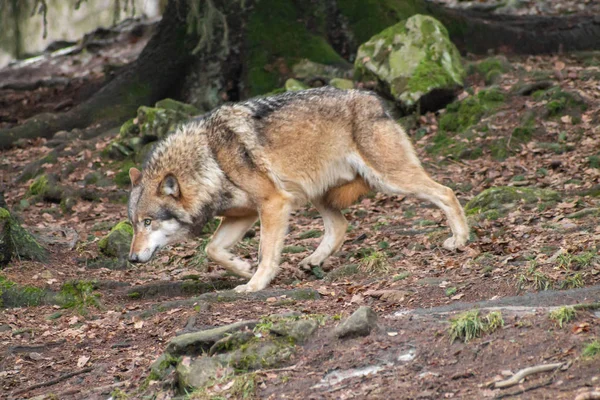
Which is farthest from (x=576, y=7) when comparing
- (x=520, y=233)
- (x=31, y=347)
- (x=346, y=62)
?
(x=31, y=347)

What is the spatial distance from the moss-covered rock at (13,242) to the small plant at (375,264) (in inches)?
165

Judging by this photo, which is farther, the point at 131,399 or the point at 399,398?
the point at 131,399

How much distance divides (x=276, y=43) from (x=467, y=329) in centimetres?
1251

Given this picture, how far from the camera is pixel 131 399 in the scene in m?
5.69

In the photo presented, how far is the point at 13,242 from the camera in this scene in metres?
9.32

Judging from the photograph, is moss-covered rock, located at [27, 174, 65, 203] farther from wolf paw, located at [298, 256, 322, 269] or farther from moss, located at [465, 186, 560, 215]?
moss, located at [465, 186, 560, 215]

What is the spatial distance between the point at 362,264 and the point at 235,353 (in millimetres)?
3091

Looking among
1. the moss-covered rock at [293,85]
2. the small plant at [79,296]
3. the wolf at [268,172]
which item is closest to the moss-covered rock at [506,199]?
the wolf at [268,172]

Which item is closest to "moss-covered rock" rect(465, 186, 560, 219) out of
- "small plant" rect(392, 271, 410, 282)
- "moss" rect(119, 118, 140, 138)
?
"small plant" rect(392, 271, 410, 282)

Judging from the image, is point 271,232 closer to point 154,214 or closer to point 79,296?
point 154,214

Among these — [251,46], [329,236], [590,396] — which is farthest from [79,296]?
[251,46]

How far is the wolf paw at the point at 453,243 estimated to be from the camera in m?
8.62

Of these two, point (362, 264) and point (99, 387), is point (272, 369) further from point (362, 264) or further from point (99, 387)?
point (362, 264)

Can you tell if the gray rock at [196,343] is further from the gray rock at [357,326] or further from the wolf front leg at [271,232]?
the wolf front leg at [271,232]
